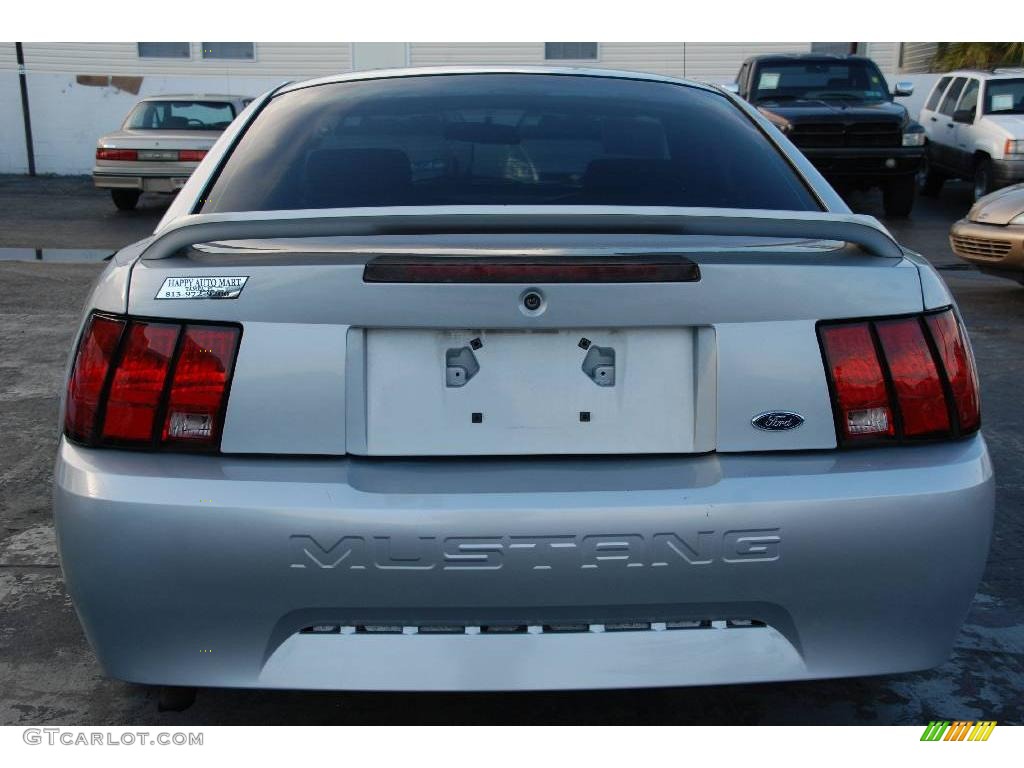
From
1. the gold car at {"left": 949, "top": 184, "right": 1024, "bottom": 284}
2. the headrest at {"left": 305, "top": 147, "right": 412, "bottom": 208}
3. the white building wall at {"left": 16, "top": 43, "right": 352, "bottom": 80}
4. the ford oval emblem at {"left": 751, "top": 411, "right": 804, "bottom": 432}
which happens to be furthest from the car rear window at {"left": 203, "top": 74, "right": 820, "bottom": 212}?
the white building wall at {"left": 16, "top": 43, "right": 352, "bottom": 80}

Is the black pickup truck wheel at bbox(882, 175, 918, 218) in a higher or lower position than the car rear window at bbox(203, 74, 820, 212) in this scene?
lower

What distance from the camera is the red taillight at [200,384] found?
2.16m

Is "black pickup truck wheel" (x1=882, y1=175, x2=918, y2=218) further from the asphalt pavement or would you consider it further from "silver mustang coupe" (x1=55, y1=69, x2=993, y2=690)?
"silver mustang coupe" (x1=55, y1=69, x2=993, y2=690)

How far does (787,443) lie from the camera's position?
2.19 m

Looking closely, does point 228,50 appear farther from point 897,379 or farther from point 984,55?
point 897,379

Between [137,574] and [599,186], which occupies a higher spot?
[599,186]

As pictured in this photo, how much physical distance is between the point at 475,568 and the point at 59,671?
144 centimetres

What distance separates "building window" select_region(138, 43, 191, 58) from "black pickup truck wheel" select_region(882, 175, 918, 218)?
13597 mm

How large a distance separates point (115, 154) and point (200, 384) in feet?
43.5

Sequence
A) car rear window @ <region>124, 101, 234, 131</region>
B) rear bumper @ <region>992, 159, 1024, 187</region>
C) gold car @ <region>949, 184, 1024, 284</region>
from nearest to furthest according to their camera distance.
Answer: gold car @ <region>949, 184, 1024, 284</region>, rear bumper @ <region>992, 159, 1024, 187</region>, car rear window @ <region>124, 101, 234, 131</region>

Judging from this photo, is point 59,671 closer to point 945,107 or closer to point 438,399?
point 438,399

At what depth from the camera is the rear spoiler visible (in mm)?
2164

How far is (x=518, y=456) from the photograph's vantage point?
7.15 feet

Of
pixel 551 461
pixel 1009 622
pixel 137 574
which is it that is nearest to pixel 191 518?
pixel 137 574
